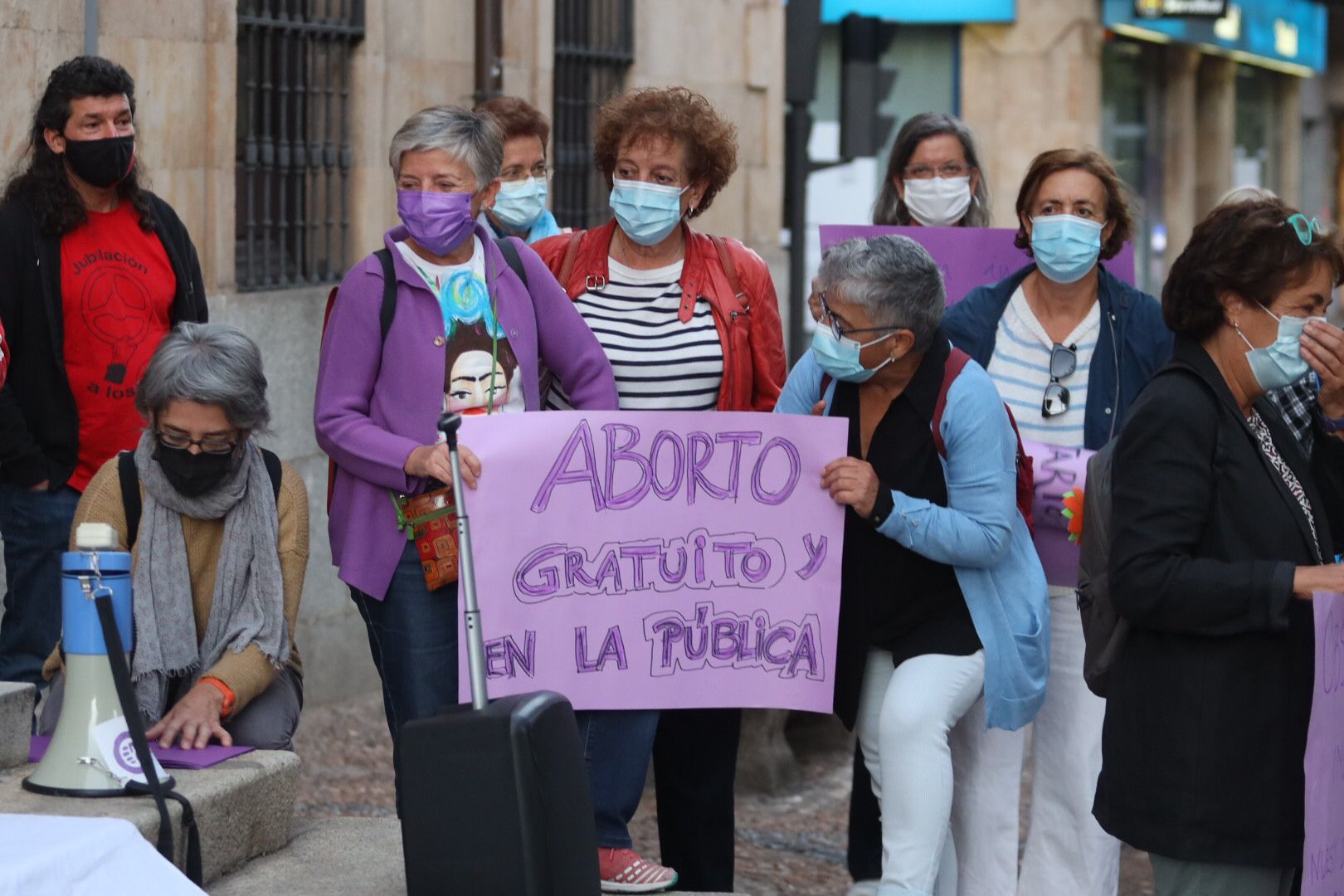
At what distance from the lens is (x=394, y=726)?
4.69 metres

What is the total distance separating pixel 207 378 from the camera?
4.45 meters

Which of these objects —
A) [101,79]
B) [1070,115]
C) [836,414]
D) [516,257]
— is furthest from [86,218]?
[1070,115]

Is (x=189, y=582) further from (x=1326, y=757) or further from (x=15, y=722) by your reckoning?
(x=1326, y=757)

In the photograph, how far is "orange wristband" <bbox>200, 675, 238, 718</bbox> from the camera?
176 inches

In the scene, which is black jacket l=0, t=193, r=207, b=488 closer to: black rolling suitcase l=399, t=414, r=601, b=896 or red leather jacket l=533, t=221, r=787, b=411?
red leather jacket l=533, t=221, r=787, b=411

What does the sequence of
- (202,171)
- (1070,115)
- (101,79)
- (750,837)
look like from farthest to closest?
(1070,115)
(202,171)
(750,837)
(101,79)

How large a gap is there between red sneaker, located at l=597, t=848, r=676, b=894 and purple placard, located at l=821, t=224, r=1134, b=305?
197cm

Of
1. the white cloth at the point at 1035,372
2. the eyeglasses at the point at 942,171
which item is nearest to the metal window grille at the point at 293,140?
the eyeglasses at the point at 942,171

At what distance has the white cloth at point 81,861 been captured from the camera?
10.7ft

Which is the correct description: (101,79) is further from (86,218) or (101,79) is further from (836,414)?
(836,414)

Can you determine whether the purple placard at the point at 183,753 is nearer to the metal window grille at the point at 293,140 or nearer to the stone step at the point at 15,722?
the stone step at the point at 15,722

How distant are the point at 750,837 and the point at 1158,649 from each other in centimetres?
364

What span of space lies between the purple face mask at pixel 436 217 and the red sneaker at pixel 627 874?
1356mm

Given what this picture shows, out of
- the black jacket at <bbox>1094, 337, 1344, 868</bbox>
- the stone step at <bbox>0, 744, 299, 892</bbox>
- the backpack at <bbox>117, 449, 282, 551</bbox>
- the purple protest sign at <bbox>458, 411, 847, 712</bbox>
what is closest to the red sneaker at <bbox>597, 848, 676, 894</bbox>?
the purple protest sign at <bbox>458, 411, 847, 712</bbox>
